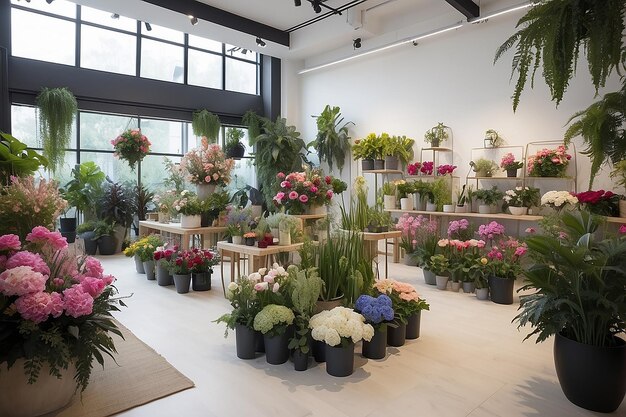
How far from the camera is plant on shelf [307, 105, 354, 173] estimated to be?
26.5ft

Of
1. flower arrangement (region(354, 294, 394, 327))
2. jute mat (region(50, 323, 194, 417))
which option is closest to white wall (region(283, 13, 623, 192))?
flower arrangement (region(354, 294, 394, 327))

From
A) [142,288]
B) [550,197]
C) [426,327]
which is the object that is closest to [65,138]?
[142,288]

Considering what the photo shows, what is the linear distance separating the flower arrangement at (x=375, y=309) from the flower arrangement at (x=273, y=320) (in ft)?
1.66

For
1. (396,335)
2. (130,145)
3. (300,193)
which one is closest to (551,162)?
(300,193)

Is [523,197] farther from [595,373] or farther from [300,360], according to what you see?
[300,360]

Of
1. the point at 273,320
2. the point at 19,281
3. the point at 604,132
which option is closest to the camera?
the point at 604,132

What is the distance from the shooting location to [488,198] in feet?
19.4

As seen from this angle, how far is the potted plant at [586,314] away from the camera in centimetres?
218

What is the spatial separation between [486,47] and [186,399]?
618 cm

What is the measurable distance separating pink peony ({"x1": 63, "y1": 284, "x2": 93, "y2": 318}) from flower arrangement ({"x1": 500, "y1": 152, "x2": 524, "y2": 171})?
543 centimetres

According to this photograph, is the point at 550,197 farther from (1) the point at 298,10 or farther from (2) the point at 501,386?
(1) the point at 298,10

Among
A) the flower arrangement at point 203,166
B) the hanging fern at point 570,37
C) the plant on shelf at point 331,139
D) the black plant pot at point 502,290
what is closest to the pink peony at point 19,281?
the hanging fern at point 570,37

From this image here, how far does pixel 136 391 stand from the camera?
243 centimetres

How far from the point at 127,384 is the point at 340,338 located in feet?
4.34
